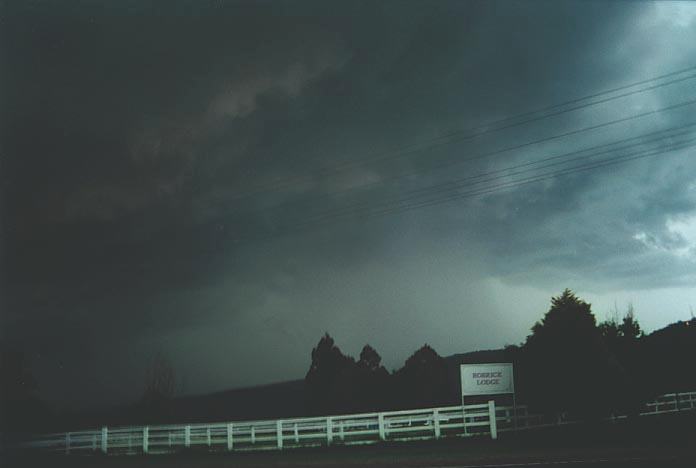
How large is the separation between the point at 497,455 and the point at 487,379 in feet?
27.4

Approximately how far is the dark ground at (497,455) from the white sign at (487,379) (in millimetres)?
1992

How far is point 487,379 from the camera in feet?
79.0

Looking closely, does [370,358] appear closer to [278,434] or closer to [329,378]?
[329,378]

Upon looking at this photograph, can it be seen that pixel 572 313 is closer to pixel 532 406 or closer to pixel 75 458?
pixel 532 406

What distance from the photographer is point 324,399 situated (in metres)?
60.6

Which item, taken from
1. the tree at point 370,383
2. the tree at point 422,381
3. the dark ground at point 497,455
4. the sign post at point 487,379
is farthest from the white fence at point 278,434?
the tree at point 370,383

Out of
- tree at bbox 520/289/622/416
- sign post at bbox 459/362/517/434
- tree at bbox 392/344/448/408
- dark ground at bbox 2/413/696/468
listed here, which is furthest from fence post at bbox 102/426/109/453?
tree at bbox 392/344/448/408

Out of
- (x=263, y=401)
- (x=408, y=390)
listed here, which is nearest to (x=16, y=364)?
(x=408, y=390)

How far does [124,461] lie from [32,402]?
45391mm

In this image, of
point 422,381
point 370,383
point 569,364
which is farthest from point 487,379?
point 370,383

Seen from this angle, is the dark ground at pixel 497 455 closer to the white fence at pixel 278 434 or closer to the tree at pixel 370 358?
the white fence at pixel 278 434

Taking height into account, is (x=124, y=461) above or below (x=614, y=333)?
below

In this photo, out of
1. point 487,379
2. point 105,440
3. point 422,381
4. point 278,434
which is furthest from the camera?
point 422,381

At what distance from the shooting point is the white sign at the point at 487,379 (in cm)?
2403
